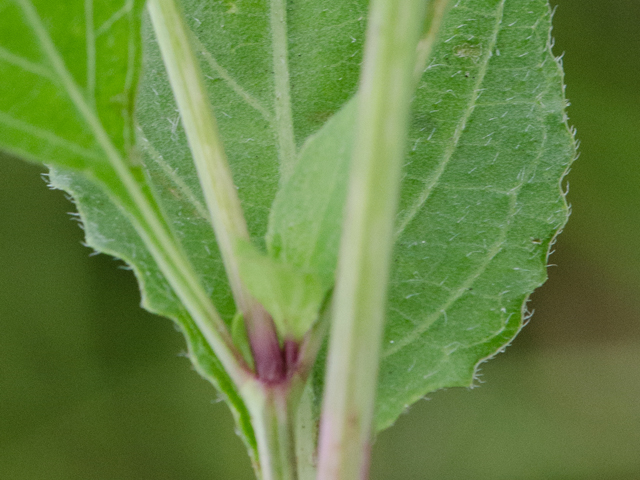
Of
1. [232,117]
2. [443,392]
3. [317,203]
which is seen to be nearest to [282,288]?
[317,203]

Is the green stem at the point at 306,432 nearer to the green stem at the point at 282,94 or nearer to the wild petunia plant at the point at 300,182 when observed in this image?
the wild petunia plant at the point at 300,182

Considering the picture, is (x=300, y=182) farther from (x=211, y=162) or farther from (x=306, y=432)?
(x=306, y=432)

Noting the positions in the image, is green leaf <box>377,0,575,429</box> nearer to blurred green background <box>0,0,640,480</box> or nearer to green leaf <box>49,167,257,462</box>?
green leaf <box>49,167,257,462</box>

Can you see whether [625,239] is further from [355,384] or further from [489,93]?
[355,384]

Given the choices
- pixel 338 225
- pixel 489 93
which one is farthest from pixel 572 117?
pixel 338 225

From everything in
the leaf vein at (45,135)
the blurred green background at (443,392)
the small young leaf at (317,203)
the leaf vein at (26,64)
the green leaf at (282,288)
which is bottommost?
the blurred green background at (443,392)

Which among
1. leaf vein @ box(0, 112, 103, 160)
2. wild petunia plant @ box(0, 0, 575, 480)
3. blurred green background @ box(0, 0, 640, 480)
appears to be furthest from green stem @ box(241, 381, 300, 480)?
blurred green background @ box(0, 0, 640, 480)

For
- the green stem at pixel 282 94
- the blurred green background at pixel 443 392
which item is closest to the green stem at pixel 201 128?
the green stem at pixel 282 94

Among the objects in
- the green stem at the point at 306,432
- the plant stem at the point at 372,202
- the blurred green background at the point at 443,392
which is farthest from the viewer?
the blurred green background at the point at 443,392
